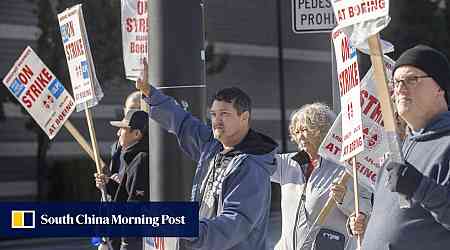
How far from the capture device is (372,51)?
4.11 metres

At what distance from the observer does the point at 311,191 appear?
5820 millimetres

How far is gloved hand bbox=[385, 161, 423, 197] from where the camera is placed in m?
3.66

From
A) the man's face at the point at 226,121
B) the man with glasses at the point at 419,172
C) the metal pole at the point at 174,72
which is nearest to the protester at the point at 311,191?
the metal pole at the point at 174,72

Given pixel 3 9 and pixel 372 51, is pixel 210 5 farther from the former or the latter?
pixel 372 51

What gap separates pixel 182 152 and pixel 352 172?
3.57 ft

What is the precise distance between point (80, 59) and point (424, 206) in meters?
3.64

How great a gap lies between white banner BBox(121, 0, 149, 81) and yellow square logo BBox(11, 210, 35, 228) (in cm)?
115

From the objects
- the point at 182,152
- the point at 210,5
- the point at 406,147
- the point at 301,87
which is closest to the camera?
the point at 406,147

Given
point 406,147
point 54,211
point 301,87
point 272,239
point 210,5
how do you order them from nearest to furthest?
point 406,147 → point 54,211 → point 272,239 → point 210,5 → point 301,87

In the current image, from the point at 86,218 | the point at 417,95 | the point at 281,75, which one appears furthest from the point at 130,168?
the point at 281,75

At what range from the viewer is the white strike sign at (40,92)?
7234 millimetres

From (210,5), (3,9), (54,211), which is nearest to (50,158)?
(3,9)

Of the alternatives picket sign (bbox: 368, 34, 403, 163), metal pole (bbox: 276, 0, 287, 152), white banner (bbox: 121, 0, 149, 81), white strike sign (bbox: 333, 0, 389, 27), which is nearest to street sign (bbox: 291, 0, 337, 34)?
white banner (bbox: 121, 0, 149, 81)

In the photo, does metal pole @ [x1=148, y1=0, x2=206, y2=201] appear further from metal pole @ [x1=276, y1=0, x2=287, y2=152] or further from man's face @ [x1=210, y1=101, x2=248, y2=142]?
metal pole @ [x1=276, y1=0, x2=287, y2=152]
